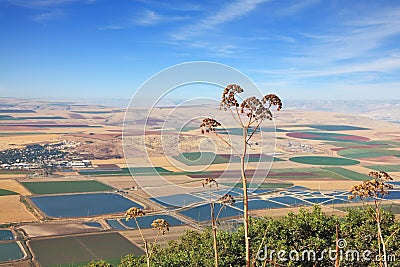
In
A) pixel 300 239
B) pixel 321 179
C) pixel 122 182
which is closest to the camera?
pixel 300 239

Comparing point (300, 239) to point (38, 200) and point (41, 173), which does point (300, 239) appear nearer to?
point (38, 200)

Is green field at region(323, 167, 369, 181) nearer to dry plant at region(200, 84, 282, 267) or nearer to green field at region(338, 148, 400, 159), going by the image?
green field at region(338, 148, 400, 159)

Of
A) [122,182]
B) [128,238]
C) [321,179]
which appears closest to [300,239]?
[128,238]

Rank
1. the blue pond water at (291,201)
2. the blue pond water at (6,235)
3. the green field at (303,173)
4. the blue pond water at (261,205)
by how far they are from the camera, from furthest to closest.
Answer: the green field at (303,173) → the blue pond water at (291,201) → the blue pond water at (261,205) → the blue pond water at (6,235)

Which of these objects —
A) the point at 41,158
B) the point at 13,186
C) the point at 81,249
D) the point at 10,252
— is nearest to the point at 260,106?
the point at 81,249

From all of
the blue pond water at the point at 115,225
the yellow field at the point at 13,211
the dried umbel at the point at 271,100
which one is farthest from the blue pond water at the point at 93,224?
the dried umbel at the point at 271,100

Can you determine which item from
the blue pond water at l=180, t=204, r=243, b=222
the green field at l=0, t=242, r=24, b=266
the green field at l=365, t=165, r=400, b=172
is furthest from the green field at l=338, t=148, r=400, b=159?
the green field at l=0, t=242, r=24, b=266

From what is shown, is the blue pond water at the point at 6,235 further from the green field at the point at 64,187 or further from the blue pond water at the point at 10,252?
the green field at the point at 64,187
